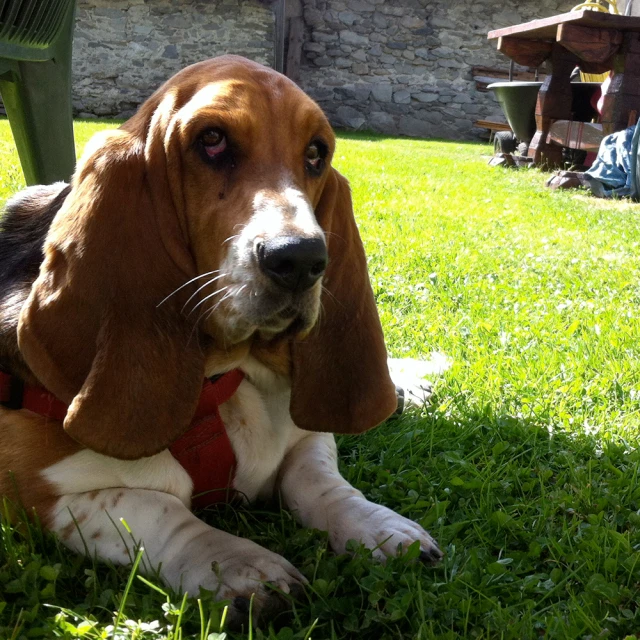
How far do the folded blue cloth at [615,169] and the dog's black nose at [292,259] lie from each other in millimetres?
7732

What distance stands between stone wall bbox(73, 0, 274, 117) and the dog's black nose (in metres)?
17.0

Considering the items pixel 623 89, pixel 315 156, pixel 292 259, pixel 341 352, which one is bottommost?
pixel 623 89

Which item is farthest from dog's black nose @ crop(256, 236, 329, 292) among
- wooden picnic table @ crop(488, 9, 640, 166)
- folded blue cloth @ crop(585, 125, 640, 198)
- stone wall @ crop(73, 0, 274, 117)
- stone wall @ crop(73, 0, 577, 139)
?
stone wall @ crop(73, 0, 577, 139)

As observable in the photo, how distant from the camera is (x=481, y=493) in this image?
2.47 meters

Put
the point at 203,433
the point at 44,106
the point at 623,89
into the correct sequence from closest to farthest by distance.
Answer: the point at 203,433, the point at 44,106, the point at 623,89

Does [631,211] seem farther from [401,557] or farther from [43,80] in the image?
[401,557]

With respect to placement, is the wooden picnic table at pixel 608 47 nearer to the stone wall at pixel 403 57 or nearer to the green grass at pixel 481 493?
the green grass at pixel 481 493

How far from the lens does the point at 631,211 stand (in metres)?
8.23

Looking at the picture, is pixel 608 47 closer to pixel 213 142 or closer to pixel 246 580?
pixel 213 142

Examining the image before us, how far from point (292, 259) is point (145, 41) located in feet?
58.4

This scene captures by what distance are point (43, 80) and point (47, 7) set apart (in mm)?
892

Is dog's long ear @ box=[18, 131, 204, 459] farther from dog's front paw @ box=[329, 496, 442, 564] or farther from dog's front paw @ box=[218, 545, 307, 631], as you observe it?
dog's front paw @ box=[329, 496, 442, 564]

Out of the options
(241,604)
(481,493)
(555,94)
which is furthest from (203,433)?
(555,94)

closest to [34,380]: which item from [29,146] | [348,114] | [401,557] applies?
[401,557]
